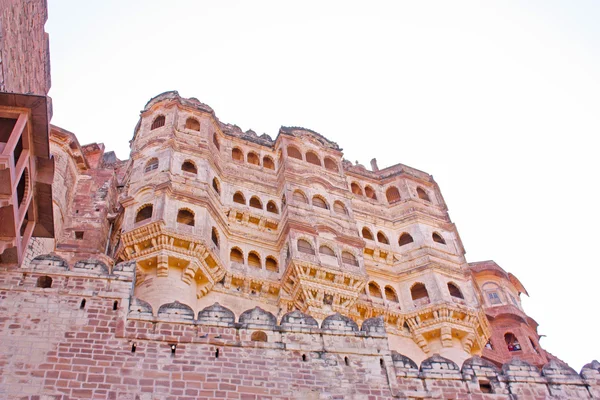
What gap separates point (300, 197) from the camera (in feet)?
82.7

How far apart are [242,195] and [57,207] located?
25.1 feet

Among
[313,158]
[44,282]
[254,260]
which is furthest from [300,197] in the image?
[44,282]

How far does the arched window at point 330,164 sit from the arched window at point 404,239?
170 inches

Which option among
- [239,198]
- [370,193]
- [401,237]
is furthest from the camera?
[370,193]

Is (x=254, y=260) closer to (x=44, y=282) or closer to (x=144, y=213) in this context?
(x=144, y=213)

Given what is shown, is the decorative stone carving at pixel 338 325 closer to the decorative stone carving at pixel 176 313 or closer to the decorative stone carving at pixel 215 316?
the decorative stone carving at pixel 215 316

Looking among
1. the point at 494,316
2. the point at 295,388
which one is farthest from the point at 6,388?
the point at 494,316

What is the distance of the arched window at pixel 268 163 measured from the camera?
27438 millimetres

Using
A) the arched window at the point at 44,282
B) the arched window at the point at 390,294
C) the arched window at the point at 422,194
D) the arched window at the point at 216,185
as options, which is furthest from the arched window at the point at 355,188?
the arched window at the point at 44,282

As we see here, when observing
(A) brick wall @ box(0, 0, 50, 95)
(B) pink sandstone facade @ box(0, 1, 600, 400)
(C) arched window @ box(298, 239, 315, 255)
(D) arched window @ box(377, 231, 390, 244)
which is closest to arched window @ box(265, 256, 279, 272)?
(B) pink sandstone facade @ box(0, 1, 600, 400)

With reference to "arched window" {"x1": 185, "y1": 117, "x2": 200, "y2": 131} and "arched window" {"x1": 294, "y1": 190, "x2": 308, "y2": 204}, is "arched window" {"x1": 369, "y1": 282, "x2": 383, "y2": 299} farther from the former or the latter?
"arched window" {"x1": 185, "y1": 117, "x2": 200, "y2": 131}

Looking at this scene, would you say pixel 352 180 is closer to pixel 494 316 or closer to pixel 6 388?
pixel 494 316

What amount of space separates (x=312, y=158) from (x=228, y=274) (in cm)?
912

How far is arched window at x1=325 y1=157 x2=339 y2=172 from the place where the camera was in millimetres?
28441
